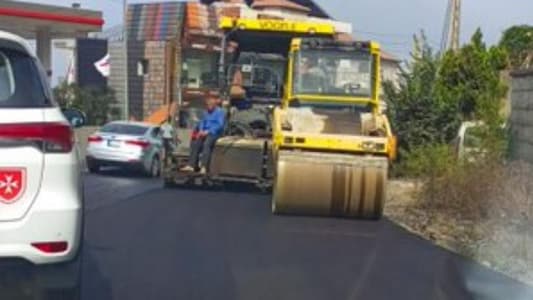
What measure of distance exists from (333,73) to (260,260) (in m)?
7.98

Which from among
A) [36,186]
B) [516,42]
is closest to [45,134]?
[36,186]

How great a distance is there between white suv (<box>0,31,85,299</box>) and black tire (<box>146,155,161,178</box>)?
2108 cm

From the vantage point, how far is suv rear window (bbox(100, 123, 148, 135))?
27891 millimetres

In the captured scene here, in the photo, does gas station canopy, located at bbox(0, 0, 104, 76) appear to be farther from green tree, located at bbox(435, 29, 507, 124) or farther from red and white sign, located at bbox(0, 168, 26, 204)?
red and white sign, located at bbox(0, 168, 26, 204)

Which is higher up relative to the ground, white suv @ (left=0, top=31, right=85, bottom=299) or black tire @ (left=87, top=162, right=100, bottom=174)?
white suv @ (left=0, top=31, right=85, bottom=299)

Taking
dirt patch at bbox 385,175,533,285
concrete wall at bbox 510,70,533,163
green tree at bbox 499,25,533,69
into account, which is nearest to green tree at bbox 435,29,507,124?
green tree at bbox 499,25,533,69

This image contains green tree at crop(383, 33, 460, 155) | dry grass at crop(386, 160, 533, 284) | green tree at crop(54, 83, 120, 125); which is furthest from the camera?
green tree at crop(54, 83, 120, 125)

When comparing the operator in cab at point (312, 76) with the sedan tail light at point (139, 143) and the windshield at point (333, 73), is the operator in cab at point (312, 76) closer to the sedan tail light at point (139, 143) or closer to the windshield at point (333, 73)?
the windshield at point (333, 73)

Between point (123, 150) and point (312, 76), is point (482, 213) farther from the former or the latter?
point (123, 150)

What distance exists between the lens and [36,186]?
6316 mm

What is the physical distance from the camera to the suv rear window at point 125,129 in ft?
91.5

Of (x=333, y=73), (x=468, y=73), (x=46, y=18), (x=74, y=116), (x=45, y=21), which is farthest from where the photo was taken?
(x=45, y=21)

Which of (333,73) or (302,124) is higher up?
(333,73)

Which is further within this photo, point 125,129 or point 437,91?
point 125,129
